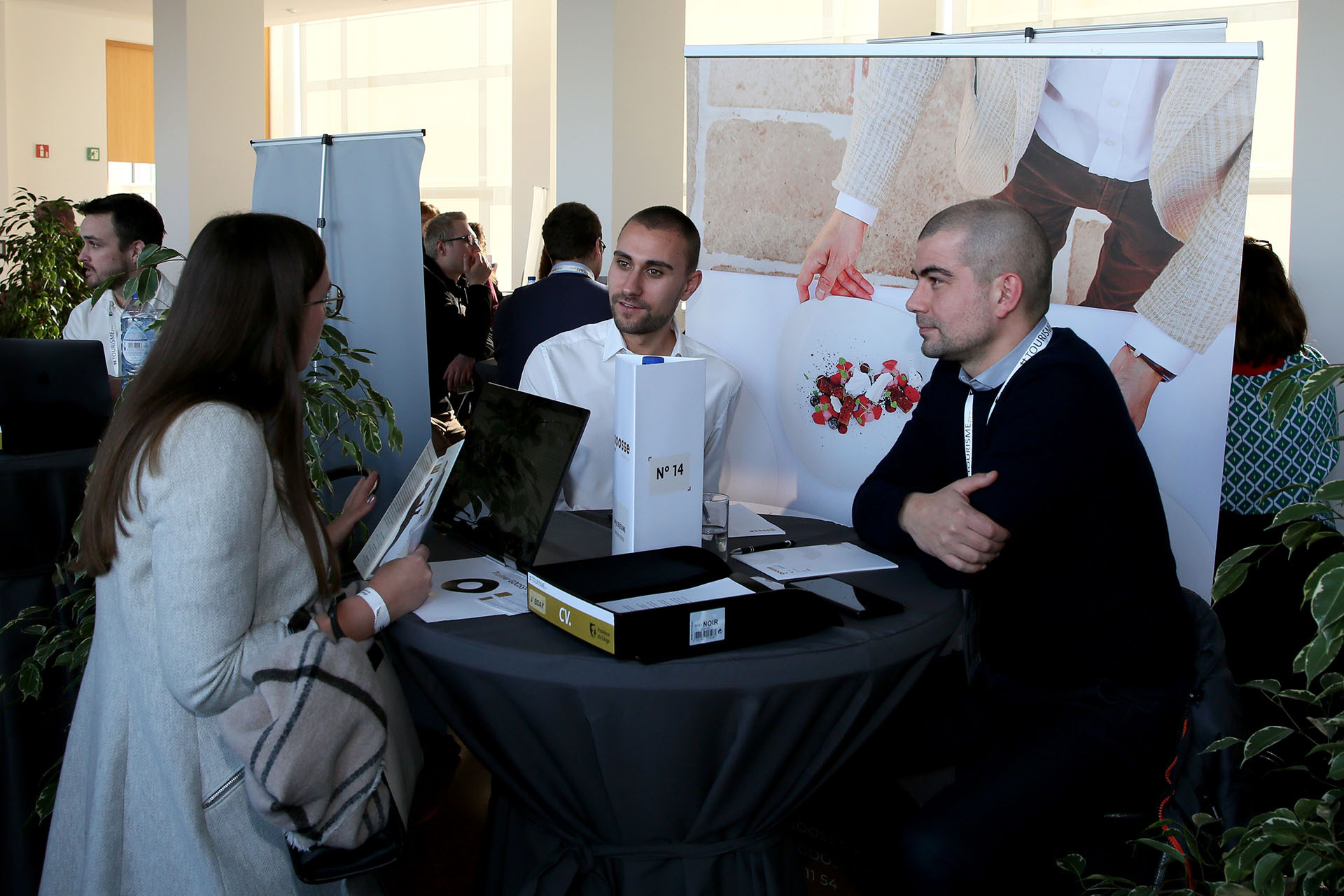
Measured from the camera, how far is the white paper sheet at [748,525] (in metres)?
1.99

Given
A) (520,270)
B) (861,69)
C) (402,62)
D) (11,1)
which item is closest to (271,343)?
(861,69)

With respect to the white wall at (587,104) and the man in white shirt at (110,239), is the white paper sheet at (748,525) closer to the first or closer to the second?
the man in white shirt at (110,239)

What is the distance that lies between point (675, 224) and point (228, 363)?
1416 mm

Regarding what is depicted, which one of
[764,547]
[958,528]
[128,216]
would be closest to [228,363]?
[764,547]

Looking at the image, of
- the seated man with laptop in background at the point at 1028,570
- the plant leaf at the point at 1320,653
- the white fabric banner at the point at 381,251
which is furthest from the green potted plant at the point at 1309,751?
the white fabric banner at the point at 381,251

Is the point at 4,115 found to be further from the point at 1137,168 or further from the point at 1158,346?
the point at 1158,346

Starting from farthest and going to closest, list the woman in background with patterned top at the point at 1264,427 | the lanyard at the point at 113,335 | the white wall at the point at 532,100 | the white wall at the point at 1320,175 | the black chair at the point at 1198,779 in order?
the white wall at the point at 532,100
the white wall at the point at 1320,175
the lanyard at the point at 113,335
the woman in background with patterned top at the point at 1264,427
the black chair at the point at 1198,779

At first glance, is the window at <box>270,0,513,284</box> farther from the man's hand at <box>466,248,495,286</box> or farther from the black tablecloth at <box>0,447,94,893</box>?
the black tablecloth at <box>0,447,94,893</box>

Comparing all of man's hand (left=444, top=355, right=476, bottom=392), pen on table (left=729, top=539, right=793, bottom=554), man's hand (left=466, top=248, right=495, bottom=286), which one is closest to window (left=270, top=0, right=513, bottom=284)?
man's hand (left=466, top=248, right=495, bottom=286)

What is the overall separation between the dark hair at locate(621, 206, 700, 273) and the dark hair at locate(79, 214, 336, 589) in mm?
1241

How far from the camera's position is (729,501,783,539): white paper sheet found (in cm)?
199

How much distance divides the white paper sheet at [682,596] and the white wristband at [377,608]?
13.4 inches

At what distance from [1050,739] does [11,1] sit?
1274cm

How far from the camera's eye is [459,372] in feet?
17.8
